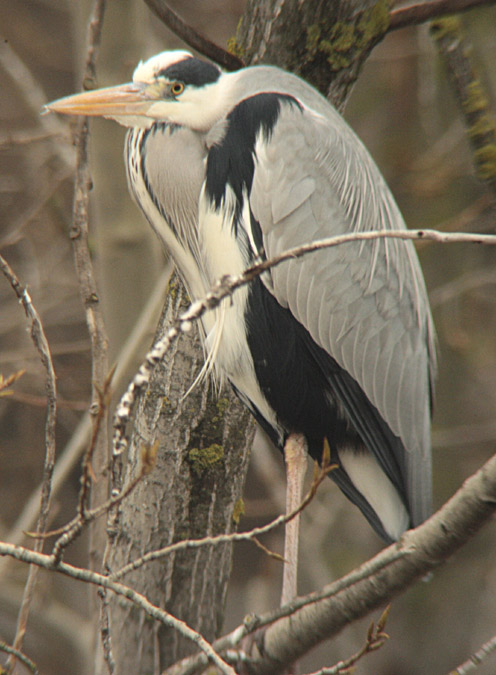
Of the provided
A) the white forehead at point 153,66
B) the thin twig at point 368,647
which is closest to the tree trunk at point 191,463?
the white forehead at point 153,66

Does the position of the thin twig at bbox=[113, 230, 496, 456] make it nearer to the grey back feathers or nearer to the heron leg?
the grey back feathers

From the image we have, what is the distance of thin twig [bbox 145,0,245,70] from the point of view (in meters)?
1.92

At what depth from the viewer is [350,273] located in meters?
2.22

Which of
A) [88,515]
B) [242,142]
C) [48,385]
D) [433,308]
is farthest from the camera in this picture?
[433,308]

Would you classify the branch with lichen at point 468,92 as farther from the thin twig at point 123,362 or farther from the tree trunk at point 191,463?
the thin twig at point 123,362

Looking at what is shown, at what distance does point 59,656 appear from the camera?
4.06m

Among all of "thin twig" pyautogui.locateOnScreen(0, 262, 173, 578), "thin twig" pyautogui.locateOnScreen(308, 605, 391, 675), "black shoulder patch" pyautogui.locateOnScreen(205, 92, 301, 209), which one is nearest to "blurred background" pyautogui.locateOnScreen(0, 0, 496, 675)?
"thin twig" pyautogui.locateOnScreen(0, 262, 173, 578)

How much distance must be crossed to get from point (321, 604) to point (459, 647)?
4.36 m

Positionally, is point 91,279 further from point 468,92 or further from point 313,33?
point 468,92

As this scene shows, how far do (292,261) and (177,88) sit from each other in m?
0.53

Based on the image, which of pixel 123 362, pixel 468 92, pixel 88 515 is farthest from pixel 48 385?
pixel 468 92

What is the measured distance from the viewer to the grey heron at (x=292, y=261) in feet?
6.87

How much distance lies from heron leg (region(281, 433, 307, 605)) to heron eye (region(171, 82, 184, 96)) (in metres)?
0.98

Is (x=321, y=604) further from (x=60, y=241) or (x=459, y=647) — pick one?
(x=459, y=647)
